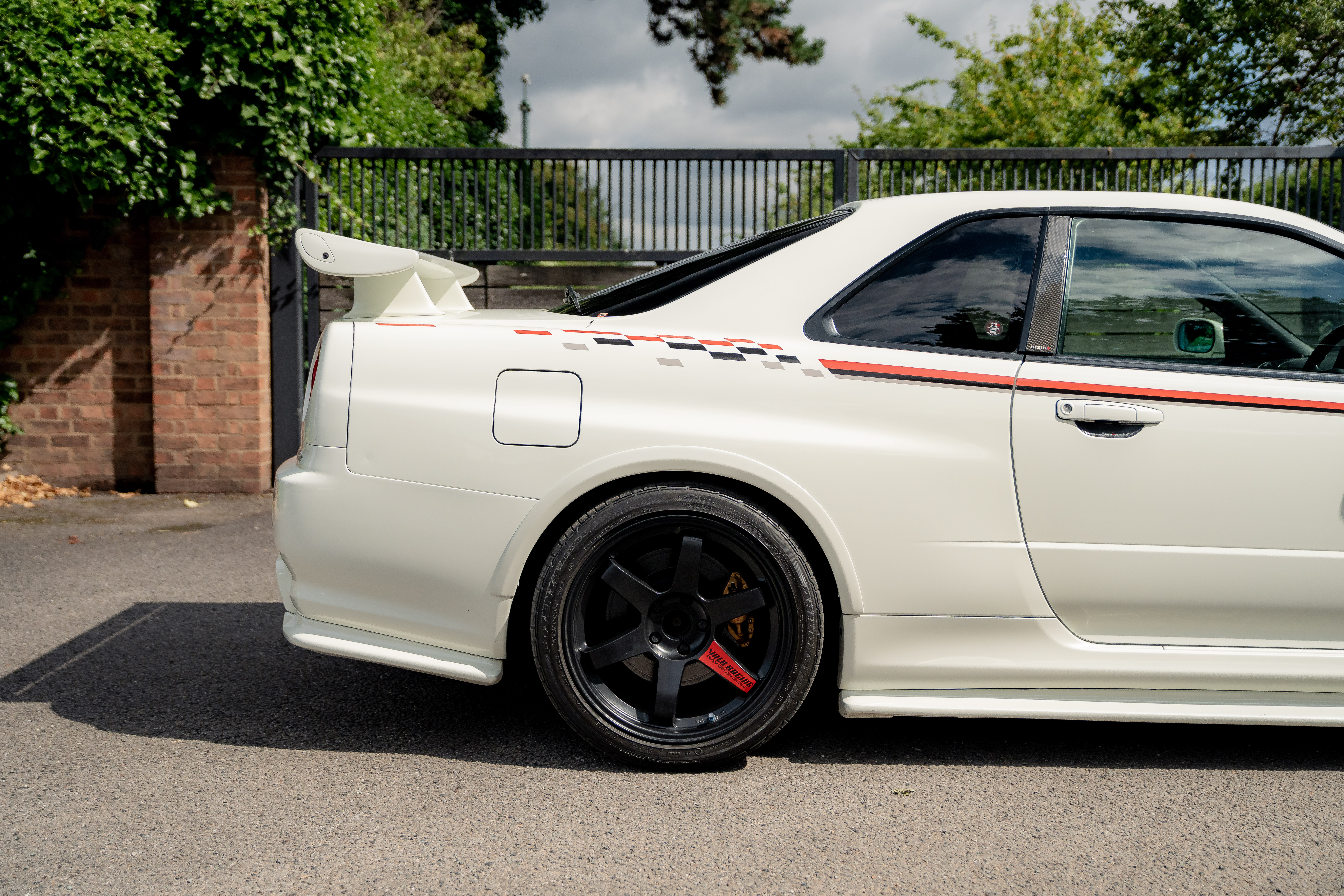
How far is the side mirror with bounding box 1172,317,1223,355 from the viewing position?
2.66 meters

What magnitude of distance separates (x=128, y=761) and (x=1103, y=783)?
2.63 metres

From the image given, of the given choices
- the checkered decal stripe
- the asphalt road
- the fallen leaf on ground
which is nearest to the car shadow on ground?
the asphalt road

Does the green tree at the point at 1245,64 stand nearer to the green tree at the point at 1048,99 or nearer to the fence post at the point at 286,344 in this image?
the green tree at the point at 1048,99

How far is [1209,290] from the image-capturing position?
2.71 meters

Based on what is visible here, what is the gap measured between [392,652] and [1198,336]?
2.36 metres

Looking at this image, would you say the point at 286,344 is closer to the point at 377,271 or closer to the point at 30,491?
the point at 30,491

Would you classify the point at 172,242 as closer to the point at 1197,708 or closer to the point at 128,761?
the point at 128,761

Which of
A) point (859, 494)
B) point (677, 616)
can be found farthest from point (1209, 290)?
point (677, 616)

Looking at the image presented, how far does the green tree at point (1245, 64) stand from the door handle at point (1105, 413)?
33.4 ft

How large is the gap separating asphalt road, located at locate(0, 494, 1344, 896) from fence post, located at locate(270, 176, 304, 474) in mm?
3258

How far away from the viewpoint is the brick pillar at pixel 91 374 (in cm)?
661

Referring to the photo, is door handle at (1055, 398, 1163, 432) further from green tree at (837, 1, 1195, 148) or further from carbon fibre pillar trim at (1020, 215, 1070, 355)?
green tree at (837, 1, 1195, 148)

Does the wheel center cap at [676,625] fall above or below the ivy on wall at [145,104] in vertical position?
below

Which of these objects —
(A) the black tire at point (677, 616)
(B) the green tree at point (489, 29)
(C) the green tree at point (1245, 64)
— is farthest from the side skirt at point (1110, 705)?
(B) the green tree at point (489, 29)
